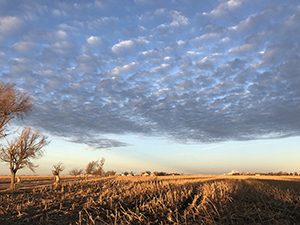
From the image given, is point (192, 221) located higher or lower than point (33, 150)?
lower

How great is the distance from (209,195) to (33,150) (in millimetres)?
22842

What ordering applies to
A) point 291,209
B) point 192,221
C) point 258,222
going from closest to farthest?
point 258,222
point 192,221
point 291,209

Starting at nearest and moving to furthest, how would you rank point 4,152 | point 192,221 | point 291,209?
1. point 192,221
2. point 291,209
3. point 4,152

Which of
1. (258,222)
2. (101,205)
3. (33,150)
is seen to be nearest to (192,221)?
(258,222)

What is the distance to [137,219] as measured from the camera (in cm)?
749

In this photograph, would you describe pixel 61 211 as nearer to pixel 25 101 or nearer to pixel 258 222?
pixel 258 222

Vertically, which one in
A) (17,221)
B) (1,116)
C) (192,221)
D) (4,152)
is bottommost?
(17,221)

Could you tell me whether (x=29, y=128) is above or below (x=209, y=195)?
above

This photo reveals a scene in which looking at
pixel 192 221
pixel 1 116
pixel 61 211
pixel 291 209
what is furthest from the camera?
pixel 1 116

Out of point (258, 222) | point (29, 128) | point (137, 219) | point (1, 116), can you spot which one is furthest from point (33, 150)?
point (258, 222)

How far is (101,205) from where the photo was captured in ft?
32.8

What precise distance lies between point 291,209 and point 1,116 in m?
21.0

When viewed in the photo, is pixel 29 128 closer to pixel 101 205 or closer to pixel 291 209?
pixel 101 205

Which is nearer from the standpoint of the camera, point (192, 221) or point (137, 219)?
point (192, 221)
